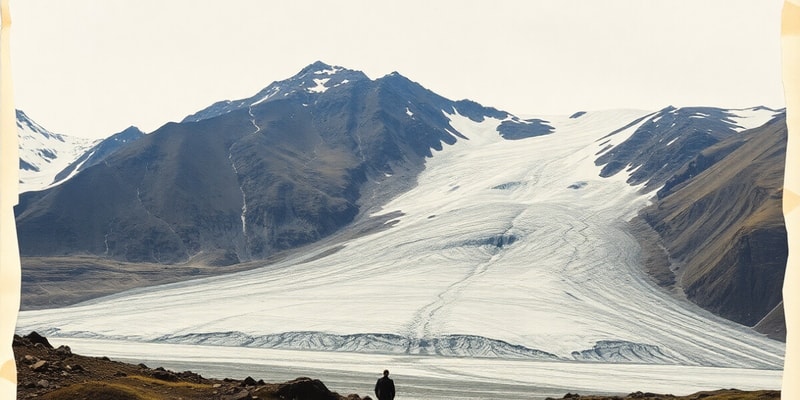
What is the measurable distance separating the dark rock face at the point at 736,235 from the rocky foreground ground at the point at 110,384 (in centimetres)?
11545

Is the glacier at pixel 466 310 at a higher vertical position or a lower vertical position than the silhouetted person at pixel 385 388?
lower

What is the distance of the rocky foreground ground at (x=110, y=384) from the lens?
88.7 ft

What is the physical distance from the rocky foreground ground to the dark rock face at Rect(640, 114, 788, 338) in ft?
379

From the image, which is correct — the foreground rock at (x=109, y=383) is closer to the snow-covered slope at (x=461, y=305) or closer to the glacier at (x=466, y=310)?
the glacier at (x=466, y=310)

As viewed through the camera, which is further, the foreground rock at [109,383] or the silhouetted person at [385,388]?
the foreground rock at [109,383]

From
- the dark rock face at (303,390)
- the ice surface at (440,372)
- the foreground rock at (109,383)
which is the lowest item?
the ice surface at (440,372)

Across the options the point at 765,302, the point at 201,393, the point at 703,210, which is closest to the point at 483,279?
the point at 765,302

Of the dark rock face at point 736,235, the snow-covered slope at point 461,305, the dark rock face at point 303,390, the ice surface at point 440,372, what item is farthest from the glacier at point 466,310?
the dark rock face at point 303,390

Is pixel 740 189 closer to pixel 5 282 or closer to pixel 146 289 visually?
pixel 146 289

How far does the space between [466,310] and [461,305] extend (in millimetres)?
2948

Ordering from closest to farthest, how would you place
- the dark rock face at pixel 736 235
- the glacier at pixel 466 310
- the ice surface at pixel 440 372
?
the ice surface at pixel 440 372, the glacier at pixel 466 310, the dark rock face at pixel 736 235

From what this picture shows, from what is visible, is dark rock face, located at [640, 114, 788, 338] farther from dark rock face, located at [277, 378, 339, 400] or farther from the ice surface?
dark rock face, located at [277, 378, 339, 400]

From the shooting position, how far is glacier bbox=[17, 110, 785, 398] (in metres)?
114

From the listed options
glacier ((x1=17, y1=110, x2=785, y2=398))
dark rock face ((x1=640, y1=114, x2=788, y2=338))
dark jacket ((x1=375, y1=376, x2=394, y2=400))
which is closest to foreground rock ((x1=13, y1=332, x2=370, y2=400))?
dark jacket ((x1=375, y1=376, x2=394, y2=400))
